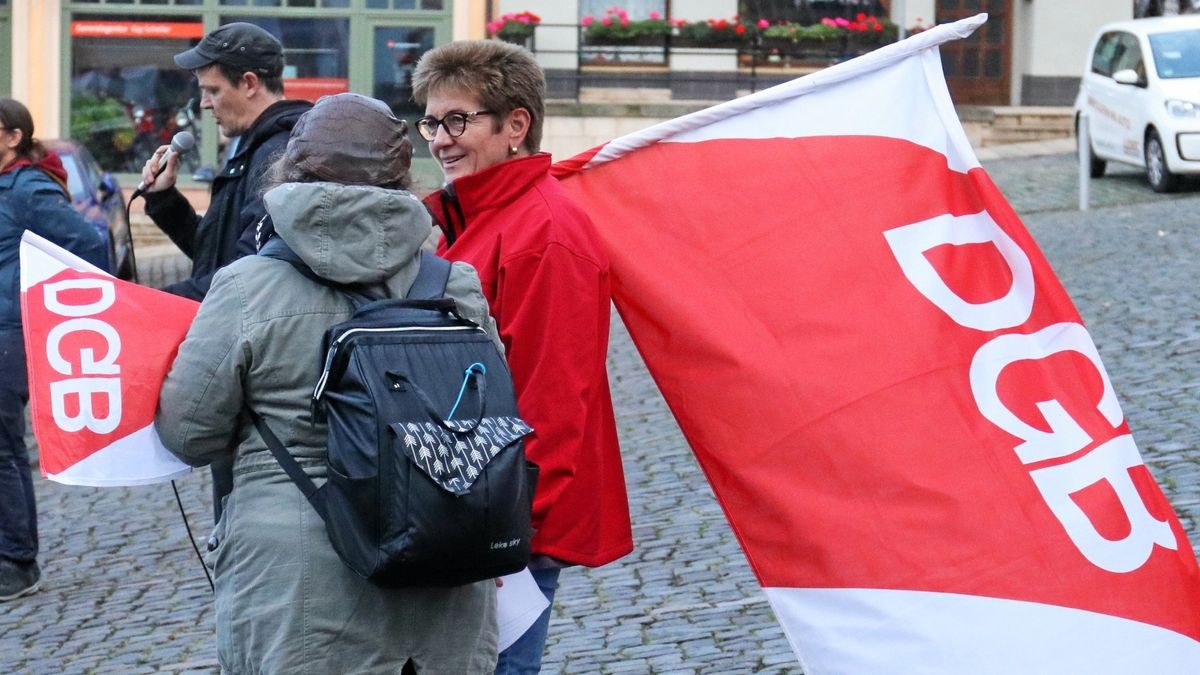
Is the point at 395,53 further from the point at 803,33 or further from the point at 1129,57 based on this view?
the point at 1129,57

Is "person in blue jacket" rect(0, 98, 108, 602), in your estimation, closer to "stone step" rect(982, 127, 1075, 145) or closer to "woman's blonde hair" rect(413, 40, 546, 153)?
"woman's blonde hair" rect(413, 40, 546, 153)

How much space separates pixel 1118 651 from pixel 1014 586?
0.25m

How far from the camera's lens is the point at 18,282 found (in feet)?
23.4

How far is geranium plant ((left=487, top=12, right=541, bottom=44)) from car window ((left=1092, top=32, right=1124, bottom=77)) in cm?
781

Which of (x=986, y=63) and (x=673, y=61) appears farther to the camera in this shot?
(x=986, y=63)

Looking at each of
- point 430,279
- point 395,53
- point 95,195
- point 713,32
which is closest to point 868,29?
point 713,32

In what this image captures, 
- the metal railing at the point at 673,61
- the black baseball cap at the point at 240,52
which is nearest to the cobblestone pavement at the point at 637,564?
the black baseball cap at the point at 240,52

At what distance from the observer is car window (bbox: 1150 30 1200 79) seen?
18.3m

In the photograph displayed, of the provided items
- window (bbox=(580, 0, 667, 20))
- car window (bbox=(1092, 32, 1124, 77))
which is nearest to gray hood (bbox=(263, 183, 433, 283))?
car window (bbox=(1092, 32, 1124, 77))

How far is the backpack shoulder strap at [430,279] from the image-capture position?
3.07 meters

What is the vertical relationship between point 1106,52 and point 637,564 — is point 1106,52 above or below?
above

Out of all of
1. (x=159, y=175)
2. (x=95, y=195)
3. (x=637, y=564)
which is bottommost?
(x=637, y=564)

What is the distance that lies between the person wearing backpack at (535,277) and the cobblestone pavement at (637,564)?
1977mm

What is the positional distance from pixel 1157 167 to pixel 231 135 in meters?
15.0
